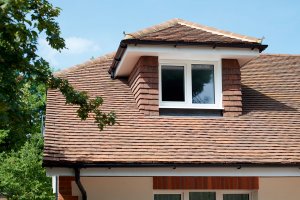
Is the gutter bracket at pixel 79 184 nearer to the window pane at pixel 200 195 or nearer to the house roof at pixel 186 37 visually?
the window pane at pixel 200 195

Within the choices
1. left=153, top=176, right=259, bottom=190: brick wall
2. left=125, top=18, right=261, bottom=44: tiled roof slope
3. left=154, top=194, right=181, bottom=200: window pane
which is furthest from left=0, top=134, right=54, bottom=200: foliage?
left=153, top=176, right=259, bottom=190: brick wall

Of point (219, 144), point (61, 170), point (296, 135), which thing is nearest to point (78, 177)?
point (61, 170)

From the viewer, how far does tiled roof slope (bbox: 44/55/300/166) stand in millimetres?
11094

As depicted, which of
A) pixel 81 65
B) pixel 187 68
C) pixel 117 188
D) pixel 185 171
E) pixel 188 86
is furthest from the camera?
pixel 81 65

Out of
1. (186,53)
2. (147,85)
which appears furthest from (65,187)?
(186,53)

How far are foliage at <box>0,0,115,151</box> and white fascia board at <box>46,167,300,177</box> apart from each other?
1.37 m

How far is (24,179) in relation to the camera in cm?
2481

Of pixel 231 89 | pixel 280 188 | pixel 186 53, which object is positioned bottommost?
pixel 280 188

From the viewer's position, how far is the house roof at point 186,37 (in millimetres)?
12867

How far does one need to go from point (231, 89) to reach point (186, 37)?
5.25 feet

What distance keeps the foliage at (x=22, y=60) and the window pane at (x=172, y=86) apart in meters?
3.78

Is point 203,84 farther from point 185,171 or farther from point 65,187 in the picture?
point 65,187

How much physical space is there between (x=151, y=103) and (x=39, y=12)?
15.2 feet

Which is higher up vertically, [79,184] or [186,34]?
[186,34]
